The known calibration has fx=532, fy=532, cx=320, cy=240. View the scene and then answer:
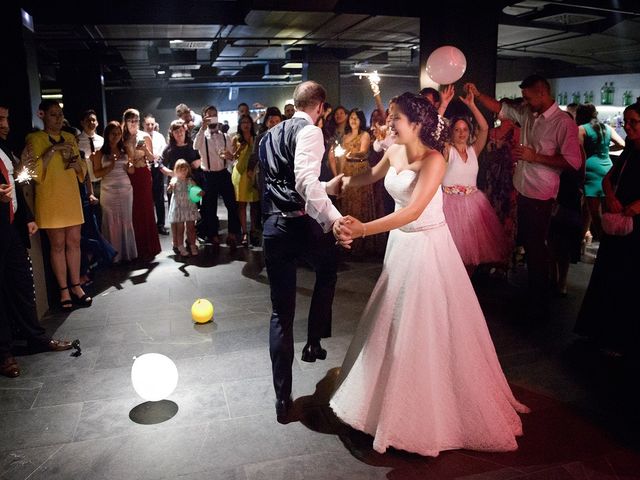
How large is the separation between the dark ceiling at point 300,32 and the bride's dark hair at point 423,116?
4.09 metres

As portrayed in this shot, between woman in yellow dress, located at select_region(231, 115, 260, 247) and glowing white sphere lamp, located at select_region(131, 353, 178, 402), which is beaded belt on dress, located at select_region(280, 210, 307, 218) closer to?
glowing white sphere lamp, located at select_region(131, 353, 178, 402)

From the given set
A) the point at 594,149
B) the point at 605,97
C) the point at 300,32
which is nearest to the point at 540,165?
the point at 594,149

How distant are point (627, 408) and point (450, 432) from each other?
1204 mm

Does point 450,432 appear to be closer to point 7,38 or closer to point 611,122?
point 7,38

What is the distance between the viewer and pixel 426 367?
254 cm

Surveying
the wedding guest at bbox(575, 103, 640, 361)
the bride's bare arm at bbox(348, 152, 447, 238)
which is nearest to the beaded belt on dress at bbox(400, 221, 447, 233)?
the bride's bare arm at bbox(348, 152, 447, 238)

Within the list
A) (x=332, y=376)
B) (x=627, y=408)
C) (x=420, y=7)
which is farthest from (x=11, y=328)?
(x=420, y=7)

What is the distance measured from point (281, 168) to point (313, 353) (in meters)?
1.40

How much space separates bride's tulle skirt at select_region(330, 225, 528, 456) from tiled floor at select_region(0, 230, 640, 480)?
0.13 meters

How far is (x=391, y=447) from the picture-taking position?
263 centimetres

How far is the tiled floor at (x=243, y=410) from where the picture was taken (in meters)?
2.51

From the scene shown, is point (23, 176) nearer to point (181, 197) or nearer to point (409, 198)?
point (409, 198)

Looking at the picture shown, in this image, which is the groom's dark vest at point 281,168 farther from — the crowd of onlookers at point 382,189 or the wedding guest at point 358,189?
the wedding guest at point 358,189

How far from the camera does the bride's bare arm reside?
8.34 ft
